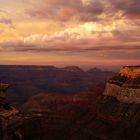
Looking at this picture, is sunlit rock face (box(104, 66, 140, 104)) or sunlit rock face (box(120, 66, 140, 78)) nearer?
sunlit rock face (box(104, 66, 140, 104))

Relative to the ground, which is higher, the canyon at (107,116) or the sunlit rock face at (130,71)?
the sunlit rock face at (130,71)

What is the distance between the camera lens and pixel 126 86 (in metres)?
120

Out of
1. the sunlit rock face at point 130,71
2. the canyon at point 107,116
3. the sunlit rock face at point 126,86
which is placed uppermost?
the sunlit rock face at point 130,71

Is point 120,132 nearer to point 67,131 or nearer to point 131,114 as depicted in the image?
point 131,114

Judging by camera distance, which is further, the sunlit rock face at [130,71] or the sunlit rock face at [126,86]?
the sunlit rock face at [130,71]

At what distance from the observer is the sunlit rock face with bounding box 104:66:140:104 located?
114938 mm

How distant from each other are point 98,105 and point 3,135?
370 feet

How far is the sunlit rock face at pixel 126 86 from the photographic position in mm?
114938

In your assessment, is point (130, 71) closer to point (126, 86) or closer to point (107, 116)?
point (126, 86)

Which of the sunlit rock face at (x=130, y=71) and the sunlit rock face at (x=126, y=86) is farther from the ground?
the sunlit rock face at (x=130, y=71)

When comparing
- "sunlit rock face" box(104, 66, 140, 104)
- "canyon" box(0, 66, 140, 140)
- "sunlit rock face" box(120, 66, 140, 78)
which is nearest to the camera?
"canyon" box(0, 66, 140, 140)

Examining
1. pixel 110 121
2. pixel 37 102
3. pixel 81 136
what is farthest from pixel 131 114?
pixel 37 102

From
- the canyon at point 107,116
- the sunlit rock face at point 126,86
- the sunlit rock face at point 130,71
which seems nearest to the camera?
the canyon at point 107,116

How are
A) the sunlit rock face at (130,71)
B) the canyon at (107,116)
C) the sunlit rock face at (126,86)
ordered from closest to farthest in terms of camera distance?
the canyon at (107,116), the sunlit rock face at (126,86), the sunlit rock face at (130,71)
